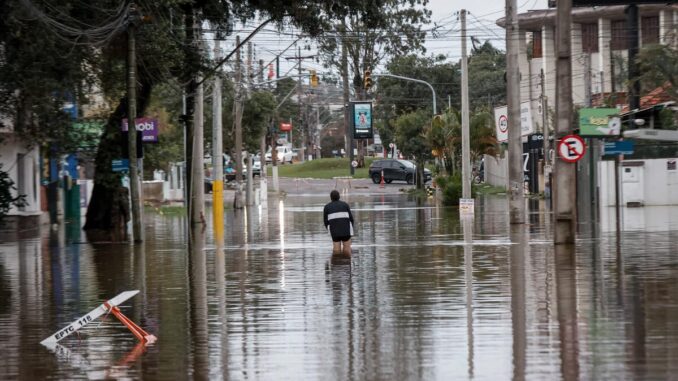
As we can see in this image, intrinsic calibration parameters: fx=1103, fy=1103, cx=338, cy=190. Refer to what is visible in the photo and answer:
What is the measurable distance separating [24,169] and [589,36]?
146ft

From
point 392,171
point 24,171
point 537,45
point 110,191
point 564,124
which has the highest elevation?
point 537,45

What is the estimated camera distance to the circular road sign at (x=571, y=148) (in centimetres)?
2311

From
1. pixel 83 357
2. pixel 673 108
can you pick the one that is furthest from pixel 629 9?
pixel 83 357

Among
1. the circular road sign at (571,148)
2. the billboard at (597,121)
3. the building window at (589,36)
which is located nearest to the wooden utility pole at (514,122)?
the billboard at (597,121)

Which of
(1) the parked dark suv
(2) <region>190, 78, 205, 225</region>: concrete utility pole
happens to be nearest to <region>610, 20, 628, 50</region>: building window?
(1) the parked dark suv

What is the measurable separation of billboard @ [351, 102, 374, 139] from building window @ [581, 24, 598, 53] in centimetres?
1663

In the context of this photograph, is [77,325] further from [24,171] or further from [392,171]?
[392,171]

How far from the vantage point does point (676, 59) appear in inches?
1591

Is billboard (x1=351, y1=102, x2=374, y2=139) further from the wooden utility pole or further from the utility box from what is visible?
the wooden utility pole

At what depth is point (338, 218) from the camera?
23578mm

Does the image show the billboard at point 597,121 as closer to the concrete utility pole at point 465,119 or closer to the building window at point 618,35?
the concrete utility pole at point 465,119

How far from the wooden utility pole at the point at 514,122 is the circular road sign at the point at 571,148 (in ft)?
33.2

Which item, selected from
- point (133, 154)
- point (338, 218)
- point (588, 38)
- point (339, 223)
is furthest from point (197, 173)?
point (588, 38)

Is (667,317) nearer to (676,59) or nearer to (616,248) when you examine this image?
(616,248)
